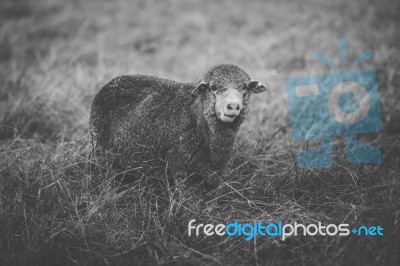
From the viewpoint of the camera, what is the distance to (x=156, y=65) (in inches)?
260

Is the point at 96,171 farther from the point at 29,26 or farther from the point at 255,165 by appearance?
the point at 29,26

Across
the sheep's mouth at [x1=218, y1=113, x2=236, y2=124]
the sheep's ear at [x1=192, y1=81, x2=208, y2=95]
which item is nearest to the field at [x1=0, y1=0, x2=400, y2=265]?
the sheep's mouth at [x1=218, y1=113, x2=236, y2=124]

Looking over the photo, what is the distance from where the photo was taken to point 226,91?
2422 millimetres

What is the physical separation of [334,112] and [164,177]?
256 cm

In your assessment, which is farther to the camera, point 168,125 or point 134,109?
point 134,109

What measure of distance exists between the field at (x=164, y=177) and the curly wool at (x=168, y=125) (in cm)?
21

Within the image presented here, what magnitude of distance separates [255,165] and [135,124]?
1240mm

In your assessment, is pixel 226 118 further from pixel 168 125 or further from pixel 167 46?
pixel 167 46

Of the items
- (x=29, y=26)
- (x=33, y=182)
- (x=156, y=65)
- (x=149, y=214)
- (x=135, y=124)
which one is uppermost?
(x=29, y=26)

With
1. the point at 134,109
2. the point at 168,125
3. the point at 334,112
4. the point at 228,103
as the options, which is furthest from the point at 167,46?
the point at 228,103

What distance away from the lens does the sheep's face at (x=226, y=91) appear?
2.36m

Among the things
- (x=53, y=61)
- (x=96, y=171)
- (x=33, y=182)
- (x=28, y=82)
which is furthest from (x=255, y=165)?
(x=53, y=61)

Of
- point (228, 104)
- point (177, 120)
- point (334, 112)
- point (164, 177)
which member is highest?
point (228, 104)

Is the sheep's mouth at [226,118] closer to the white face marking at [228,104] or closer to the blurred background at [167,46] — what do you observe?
the white face marking at [228,104]
